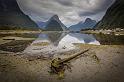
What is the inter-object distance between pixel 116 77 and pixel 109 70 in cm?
191

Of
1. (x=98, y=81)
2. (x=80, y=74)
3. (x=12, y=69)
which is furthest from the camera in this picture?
(x=12, y=69)

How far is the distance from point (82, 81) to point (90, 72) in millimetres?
2222

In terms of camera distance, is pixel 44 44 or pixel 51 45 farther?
pixel 44 44

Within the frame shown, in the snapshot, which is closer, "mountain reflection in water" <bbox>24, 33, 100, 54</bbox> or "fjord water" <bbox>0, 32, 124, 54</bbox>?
"mountain reflection in water" <bbox>24, 33, 100, 54</bbox>

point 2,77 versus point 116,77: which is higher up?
point 2,77

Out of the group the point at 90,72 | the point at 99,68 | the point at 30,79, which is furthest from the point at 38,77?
the point at 99,68

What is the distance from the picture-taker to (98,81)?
10242 millimetres

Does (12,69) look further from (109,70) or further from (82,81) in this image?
(109,70)

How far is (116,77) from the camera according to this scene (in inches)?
433

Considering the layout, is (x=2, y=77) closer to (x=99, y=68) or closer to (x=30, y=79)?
(x=30, y=79)

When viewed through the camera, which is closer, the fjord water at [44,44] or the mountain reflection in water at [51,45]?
the mountain reflection in water at [51,45]

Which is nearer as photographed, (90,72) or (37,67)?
(90,72)

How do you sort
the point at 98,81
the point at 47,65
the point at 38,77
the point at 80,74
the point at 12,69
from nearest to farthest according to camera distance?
the point at 98,81
the point at 38,77
the point at 80,74
the point at 12,69
the point at 47,65

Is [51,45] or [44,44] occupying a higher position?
[44,44]
